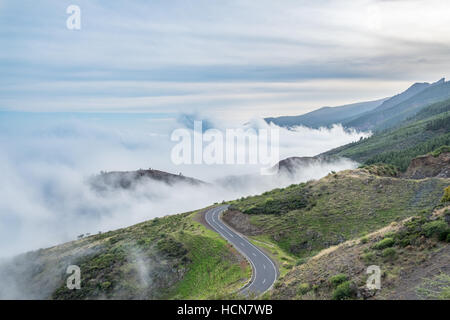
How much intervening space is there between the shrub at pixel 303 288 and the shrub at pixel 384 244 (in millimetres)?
6702

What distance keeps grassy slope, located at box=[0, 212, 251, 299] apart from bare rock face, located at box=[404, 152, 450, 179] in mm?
44975

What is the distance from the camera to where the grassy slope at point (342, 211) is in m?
43.3

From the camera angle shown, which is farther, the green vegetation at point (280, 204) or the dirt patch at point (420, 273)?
the green vegetation at point (280, 204)

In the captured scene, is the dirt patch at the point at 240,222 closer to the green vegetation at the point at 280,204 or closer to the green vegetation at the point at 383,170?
the green vegetation at the point at 280,204

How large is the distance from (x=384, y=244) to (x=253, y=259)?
16724mm

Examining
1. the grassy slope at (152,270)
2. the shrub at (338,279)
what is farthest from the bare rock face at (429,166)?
the shrub at (338,279)

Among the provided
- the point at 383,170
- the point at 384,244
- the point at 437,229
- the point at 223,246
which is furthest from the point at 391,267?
the point at 383,170

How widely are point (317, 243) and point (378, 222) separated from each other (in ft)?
27.4

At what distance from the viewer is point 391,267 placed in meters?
22.5

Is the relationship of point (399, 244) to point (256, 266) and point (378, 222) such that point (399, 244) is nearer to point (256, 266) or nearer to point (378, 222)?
point (256, 266)

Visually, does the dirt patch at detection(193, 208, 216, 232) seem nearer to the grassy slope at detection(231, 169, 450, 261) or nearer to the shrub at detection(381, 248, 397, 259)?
the grassy slope at detection(231, 169, 450, 261)
